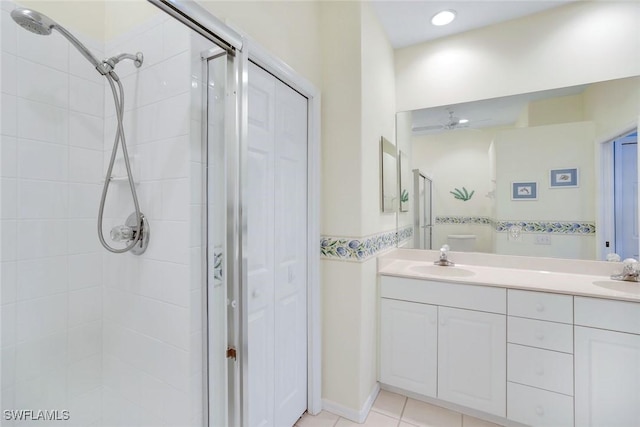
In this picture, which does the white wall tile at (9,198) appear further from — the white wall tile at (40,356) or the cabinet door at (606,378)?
the cabinet door at (606,378)

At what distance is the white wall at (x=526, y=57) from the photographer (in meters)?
1.77

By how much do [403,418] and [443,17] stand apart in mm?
2669

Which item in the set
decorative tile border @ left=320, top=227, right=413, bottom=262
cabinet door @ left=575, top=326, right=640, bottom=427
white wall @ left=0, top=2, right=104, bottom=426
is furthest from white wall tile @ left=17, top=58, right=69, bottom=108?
cabinet door @ left=575, top=326, right=640, bottom=427

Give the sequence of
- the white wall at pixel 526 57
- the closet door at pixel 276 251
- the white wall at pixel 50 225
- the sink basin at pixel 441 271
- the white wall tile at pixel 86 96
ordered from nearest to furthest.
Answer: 1. the white wall at pixel 50 225
2. the white wall tile at pixel 86 96
3. the closet door at pixel 276 251
4. the white wall at pixel 526 57
5. the sink basin at pixel 441 271

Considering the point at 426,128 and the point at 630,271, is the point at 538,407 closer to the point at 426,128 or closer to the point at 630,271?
the point at 630,271

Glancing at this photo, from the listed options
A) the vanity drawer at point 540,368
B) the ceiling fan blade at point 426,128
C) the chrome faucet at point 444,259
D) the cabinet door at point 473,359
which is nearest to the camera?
the vanity drawer at point 540,368

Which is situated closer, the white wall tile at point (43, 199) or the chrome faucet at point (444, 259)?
the white wall tile at point (43, 199)

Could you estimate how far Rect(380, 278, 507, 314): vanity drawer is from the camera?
1655 millimetres

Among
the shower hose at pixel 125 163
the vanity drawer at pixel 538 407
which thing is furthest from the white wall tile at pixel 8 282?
the vanity drawer at pixel 538 407

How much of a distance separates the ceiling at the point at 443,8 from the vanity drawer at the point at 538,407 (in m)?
2.39

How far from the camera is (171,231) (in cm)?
102

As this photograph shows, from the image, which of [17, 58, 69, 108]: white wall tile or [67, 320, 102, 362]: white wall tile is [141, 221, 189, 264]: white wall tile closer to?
[67, 320, 102, 362]: white wall tile

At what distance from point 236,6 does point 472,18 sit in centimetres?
176

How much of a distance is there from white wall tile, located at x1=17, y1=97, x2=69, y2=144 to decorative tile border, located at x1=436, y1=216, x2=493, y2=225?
239cm
